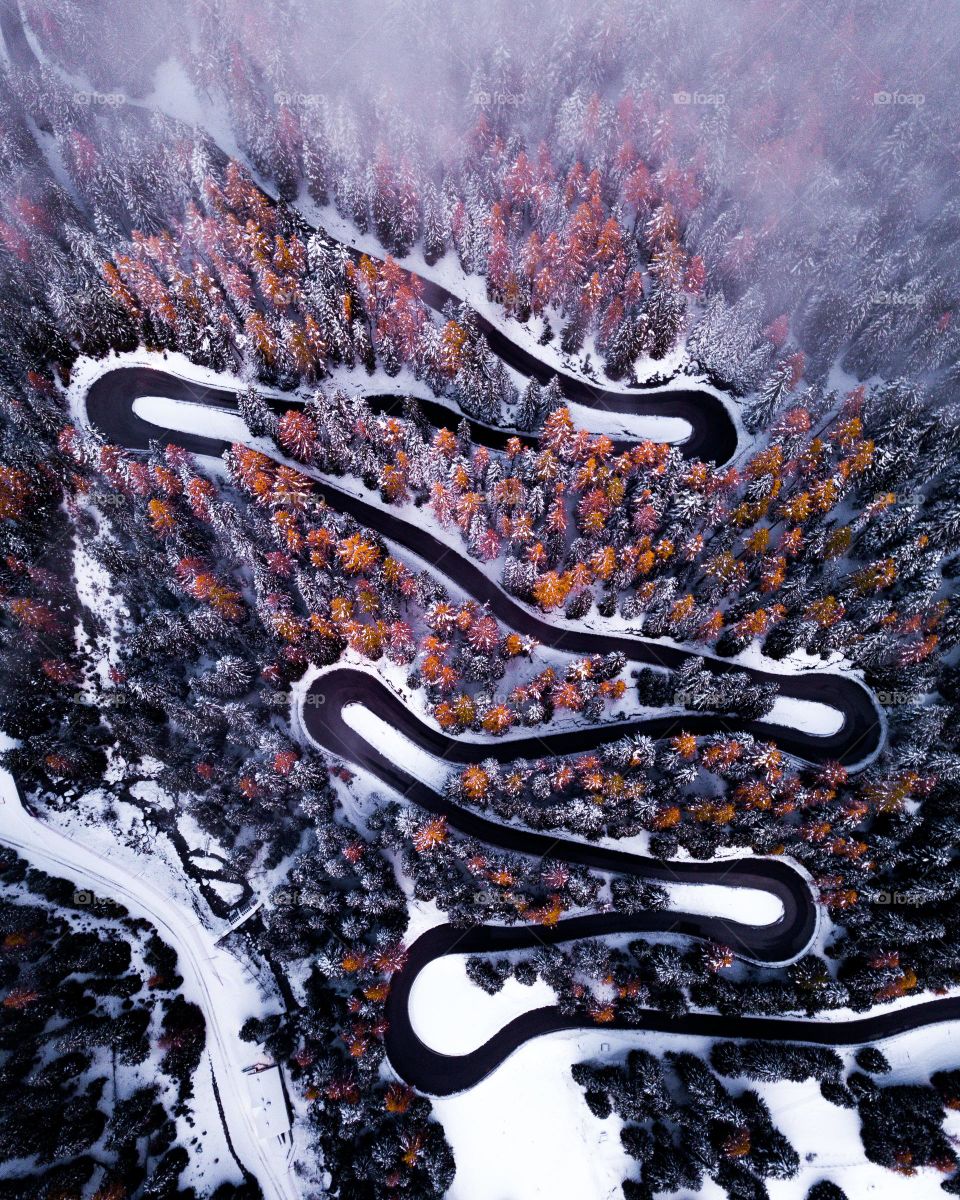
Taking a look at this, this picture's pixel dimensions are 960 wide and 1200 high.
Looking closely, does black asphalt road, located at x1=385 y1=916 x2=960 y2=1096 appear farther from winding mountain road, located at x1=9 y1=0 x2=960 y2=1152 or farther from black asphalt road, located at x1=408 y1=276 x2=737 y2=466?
black asphalt road, located at x1=408 y1=276 x2=737 y2=466

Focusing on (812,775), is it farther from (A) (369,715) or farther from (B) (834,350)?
(B) (834,350)

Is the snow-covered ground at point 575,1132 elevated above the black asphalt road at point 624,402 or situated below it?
below

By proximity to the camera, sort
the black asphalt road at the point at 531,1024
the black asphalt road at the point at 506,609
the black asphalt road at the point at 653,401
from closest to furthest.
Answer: the black asphalt road at the point at 531,1024 < the black asphalt road at the point at 506,609 < the black asphalt road at the point at 653,401

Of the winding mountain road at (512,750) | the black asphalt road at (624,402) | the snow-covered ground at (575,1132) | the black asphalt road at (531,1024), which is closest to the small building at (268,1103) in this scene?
the black asphalt road at (531,1024)

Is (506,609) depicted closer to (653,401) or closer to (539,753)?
(539,753)

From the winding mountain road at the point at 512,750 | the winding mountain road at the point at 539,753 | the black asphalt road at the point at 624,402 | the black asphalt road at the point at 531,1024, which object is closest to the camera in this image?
the black asphalt road at the point at 531,1024

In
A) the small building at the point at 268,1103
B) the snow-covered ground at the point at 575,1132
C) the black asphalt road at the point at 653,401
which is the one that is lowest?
the snow-covered ground at the point at 575,1132

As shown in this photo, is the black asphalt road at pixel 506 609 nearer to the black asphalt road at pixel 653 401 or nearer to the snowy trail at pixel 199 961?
the black asphalt road at pixel 653 401

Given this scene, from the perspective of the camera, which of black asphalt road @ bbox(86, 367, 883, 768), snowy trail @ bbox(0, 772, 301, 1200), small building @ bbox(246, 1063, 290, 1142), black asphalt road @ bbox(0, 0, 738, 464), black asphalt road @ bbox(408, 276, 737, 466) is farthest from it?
black asphalt road @ bbox(408, 276, 737, 466)

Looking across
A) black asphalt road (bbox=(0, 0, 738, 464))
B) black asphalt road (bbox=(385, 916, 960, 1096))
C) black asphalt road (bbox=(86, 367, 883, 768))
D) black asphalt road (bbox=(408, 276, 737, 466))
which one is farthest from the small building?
black asphalt road (bbox=(408, 276, 737, 466))
